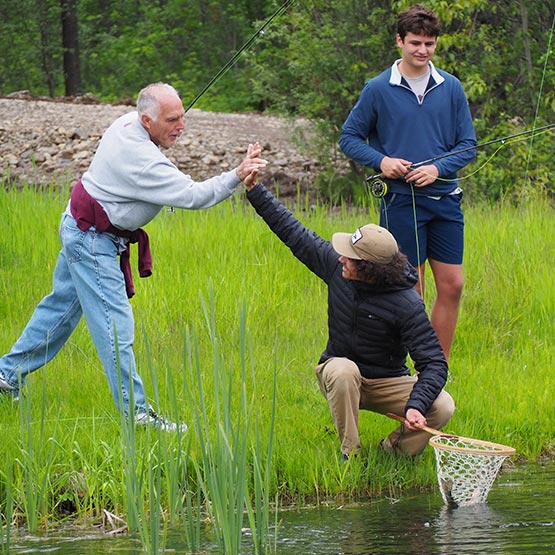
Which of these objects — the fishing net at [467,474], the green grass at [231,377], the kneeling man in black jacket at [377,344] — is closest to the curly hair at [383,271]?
the kneeling man in black jacket at [377,344]

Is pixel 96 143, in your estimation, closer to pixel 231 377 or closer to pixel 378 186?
pixel 378 186

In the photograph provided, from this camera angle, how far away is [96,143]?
1638 centimetres

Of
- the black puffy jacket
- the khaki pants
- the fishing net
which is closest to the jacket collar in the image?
the black puffy jacket

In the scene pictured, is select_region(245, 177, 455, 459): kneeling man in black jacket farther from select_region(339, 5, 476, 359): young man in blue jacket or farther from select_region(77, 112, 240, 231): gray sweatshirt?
select_region(339, 5, 476, 359): young man in blue jacket

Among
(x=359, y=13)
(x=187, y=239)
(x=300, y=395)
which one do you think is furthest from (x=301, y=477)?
(x=359, y=13)

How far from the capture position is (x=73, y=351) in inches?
287

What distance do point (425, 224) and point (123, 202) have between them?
1697mm

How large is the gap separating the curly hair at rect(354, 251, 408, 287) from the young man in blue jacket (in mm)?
994

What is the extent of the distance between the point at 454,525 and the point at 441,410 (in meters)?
0.63

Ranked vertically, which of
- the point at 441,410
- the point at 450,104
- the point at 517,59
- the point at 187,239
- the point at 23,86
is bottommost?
the point at 441,410

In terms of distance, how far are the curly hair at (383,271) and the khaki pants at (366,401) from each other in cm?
37

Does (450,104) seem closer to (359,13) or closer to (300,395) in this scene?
(300,395)

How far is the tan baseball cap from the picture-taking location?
17.6ft

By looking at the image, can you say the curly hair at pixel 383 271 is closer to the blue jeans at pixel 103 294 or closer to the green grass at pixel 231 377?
the green grass at pixel 231 377
